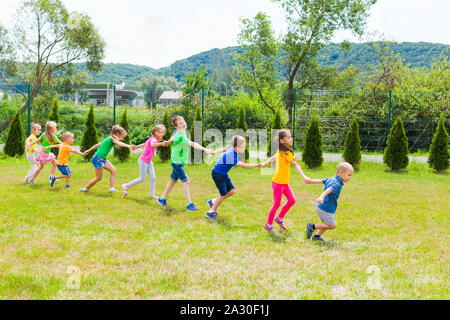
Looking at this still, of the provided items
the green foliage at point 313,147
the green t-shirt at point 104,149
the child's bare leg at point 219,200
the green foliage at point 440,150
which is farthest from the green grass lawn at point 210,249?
the green foliage at point 440,150

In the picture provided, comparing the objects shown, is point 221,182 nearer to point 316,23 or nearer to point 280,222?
point 280,222

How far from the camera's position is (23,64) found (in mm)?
26703

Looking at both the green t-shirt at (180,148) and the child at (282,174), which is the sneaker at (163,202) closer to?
the green t-shirt at (180,148)

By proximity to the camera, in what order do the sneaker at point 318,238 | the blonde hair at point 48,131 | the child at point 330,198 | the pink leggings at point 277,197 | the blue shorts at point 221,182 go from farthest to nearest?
the blonde hair at point 48,131 < the blue shorts at point 221,182 < the pink leggings at point 277,197 < the sneaker at point 318,238 < the child at point 330,198

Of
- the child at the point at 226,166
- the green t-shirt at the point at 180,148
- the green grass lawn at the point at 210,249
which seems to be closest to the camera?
the green grass lawn at the point at 210,249

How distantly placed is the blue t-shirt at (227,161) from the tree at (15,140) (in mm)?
10751

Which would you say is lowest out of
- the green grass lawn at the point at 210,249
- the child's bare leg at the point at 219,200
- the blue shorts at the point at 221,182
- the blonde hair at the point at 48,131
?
the green grass lawn at the point at 210,249

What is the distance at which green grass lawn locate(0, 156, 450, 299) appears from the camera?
138 inches

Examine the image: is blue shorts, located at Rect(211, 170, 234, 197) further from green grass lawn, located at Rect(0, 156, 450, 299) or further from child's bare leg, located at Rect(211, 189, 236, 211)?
green grass lawn, located at Rect(0, 156, 450, 299)

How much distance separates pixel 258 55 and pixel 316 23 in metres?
4.23

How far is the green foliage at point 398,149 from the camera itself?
41.4 ft

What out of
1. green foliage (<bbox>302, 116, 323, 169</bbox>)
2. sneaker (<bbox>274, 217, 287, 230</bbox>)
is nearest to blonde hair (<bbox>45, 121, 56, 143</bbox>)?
sneaker (<bbox>274, 217, 287, 230</bbox>)

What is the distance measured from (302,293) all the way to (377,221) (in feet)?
11.1
